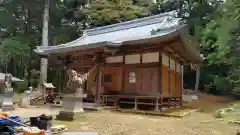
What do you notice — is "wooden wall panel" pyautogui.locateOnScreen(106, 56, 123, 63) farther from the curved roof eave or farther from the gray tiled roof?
the curved roof eave

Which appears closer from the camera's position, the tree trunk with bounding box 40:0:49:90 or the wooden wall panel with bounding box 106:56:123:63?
the wooden wall panel with bounding box 106:56:123:63

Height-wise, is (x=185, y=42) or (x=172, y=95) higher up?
(x=185, y=42)

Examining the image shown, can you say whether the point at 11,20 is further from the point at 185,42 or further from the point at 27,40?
the point at 185,42

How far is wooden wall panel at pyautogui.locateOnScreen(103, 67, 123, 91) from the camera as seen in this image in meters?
14.0

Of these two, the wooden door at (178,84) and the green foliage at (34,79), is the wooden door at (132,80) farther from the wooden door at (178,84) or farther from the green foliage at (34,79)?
the green foliage at (34,79)

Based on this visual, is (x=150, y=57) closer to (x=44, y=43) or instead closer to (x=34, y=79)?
(x=44, y=43)

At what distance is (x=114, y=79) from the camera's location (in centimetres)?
1426

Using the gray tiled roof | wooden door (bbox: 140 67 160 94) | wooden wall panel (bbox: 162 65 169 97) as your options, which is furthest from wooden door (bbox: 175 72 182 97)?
wooden door (bbox: 140 67 160 94)

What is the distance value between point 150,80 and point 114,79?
2.40 metres

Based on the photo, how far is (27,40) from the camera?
26625 mm

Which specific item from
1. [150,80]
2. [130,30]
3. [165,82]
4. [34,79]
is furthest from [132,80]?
[34,79]

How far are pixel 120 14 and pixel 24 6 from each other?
449 inches

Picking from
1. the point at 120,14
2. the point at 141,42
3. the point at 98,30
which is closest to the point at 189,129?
the point at 141,42

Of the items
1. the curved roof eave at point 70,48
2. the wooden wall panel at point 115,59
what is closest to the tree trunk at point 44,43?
the curved roof eave at point 70,48
